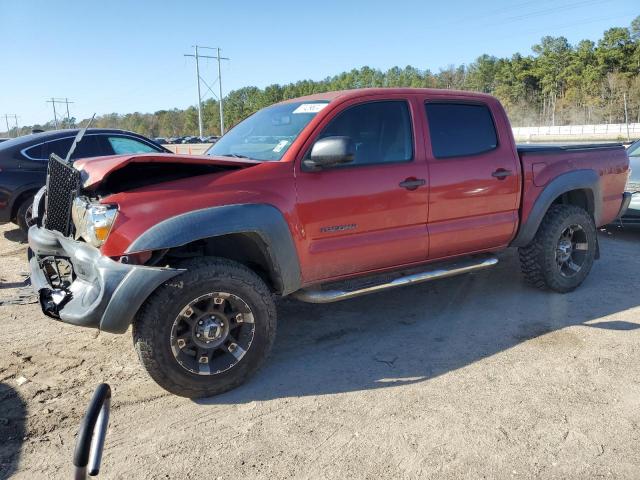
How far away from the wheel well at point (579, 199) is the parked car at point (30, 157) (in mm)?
5172

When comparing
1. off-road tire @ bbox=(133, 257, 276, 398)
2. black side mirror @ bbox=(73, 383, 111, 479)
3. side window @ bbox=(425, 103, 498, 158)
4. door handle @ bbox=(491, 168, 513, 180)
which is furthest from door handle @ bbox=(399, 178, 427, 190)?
black side mirror @ bbox=(73, 383, 111, 479)

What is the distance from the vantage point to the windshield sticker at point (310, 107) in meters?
3.95

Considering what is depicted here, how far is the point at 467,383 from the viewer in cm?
343

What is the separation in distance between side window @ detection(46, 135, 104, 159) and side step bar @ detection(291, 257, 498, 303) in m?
5.29

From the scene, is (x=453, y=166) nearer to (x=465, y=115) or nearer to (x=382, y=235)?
(x=465, y=115)

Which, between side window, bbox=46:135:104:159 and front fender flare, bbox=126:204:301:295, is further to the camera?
side window, bbox=46:135:104:159

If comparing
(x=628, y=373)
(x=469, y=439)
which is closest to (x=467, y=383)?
(x=469, y=439)

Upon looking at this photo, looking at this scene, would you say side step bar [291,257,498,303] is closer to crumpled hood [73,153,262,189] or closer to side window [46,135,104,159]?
crumpled hood [73,153,262,189]

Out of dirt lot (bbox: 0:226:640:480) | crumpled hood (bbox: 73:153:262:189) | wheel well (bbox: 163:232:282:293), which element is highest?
crumpled hood (bbox: 73:153:262:189)

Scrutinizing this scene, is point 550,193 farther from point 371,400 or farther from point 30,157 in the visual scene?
point 30,157

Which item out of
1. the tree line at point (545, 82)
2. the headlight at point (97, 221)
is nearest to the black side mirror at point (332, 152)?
the headlight at point (97, 221)

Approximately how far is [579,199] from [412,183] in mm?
2519

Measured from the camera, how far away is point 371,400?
3232 millimetres

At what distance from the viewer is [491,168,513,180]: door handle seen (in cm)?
457
